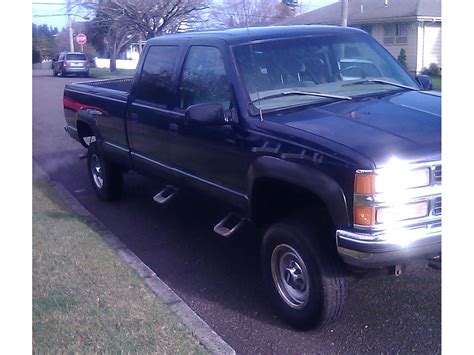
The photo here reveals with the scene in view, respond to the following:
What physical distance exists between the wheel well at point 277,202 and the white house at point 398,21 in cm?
545

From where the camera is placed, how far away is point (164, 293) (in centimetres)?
516

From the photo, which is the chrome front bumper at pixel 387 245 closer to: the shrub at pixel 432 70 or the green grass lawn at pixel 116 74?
the shrub at pixel 432 70

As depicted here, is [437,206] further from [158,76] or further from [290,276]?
[158,76]

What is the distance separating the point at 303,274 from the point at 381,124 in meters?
1.12

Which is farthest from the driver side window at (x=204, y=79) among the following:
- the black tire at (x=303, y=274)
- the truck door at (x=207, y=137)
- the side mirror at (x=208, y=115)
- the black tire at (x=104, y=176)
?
the black tire at (x=104, y=176)

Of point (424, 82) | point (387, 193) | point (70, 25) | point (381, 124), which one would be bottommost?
point (387, 193)

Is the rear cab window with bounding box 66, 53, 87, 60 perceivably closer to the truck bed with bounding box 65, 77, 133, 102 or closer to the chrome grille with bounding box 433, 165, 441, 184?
the truck bed with bounding box 65, 77, 133, 102

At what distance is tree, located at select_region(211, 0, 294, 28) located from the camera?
7.61 m

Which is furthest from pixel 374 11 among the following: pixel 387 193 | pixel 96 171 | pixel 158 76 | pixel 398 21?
pixel 387 193

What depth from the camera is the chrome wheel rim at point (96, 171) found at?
332 inches

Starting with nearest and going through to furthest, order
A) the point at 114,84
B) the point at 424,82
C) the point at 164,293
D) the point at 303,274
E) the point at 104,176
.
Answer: the point at 303,274 < the point at 164,293 < the point at 424,82 < the point at 104,176 < the point at 114,84

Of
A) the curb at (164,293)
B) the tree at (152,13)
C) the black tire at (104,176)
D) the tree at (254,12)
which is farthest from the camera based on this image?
the tree at (152,13)

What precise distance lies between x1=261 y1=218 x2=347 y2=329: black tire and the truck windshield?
1.04 meters

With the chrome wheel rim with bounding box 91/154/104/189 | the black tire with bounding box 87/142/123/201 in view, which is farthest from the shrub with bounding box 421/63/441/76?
the chrome wheel rim with bounding box 91/154/104/189
